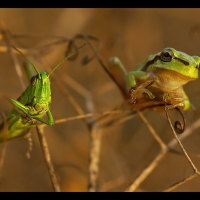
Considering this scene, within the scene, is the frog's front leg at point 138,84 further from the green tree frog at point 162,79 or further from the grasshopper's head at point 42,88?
the grasshopper's head at point 42,88

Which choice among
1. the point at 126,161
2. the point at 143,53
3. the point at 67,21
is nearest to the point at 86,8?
the point at 67,21

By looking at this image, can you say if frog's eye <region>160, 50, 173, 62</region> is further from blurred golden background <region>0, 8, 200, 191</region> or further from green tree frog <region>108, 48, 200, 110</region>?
blurred golden background <region>0, 8, 200, 191</region>

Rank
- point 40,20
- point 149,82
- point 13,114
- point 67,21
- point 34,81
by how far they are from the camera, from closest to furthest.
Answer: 1. point 34,81
2. point 149,82
3. point 13,114
4. point 67,21
5. point 40,20

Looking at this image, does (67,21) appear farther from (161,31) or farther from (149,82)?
(149,82)

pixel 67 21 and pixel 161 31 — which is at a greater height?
pixel 67 21

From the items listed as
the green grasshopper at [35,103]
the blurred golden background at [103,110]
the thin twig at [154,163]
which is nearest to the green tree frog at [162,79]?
the thin twig at [154,163]

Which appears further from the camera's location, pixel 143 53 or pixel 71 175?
pixel 143 53

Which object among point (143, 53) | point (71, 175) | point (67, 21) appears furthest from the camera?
point (143, 53)

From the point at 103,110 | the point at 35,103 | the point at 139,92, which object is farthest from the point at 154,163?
the point at 103,110
